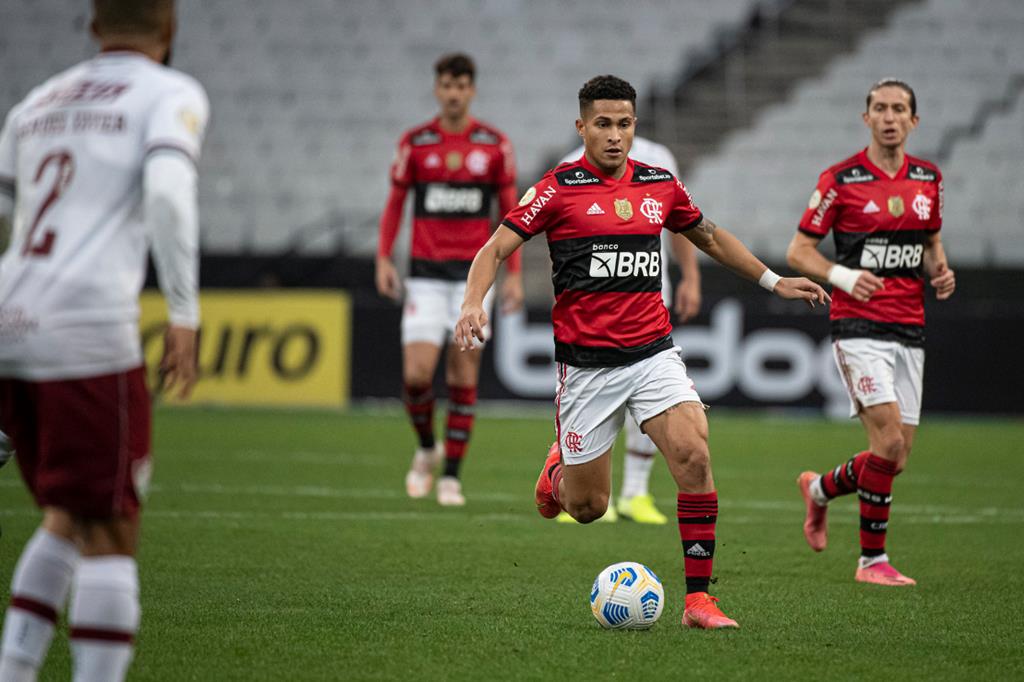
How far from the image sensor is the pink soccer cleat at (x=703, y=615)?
5.52 metres

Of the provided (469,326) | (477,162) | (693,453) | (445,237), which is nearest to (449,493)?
(445,237)

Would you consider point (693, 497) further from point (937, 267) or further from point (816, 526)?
point (937, 267)

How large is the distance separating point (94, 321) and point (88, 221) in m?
0.25

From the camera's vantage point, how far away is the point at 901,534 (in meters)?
8.49

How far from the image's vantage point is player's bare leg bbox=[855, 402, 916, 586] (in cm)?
691

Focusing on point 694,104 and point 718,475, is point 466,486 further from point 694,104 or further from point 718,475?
point 694,104

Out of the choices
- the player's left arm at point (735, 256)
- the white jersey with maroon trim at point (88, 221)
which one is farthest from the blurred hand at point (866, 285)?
the white jersey with maroon trim at point (88, 221)

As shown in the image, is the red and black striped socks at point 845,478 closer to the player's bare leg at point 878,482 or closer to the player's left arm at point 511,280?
the player's bare leg at point 878,482

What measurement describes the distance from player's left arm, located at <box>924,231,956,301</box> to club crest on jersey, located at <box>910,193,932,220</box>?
143 mm

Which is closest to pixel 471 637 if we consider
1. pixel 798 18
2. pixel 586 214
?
pixel 586 214

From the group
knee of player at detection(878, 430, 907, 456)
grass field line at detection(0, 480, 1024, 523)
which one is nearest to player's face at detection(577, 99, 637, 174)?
knee of player at detection(878, 430, 907, 456)

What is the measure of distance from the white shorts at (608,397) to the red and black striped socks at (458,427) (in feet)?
11.0

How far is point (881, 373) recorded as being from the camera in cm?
705

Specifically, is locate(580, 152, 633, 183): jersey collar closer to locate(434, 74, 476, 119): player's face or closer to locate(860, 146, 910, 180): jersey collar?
locate(860, 146, 910, 180): jersey collar
